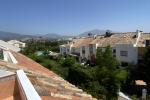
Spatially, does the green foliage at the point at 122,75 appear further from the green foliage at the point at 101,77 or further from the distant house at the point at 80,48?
the distant house at the point at 80,48

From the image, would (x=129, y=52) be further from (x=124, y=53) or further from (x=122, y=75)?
(x=122, y=75)

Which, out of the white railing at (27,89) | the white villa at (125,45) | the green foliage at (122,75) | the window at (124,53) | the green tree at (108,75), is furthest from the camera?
the window at (124,53)

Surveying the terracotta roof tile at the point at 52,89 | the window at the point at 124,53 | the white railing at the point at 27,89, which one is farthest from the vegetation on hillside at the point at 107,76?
the white railing at the point at 27,89

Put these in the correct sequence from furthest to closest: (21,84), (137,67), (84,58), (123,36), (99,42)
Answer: (84,58), (99,42), (123,36), (137,67), (21,84)

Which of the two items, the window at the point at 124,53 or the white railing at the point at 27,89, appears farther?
the window at the point at 124,53

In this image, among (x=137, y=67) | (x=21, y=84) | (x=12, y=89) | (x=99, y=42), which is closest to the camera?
(x=21, y=84)

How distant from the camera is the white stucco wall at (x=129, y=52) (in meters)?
43.5

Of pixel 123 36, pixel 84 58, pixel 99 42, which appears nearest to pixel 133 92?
pixel 123 36

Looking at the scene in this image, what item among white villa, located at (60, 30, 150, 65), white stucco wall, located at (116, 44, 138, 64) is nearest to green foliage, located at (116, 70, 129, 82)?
white villa, located at (60, 30, 150, 65)

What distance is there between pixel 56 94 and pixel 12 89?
2.63 ft

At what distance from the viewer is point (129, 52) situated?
44.7 metres

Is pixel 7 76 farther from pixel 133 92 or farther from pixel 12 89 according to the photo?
pixel 133 92

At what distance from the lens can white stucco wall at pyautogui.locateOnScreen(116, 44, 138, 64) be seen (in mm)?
43531

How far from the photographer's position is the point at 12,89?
4316 millimetres
